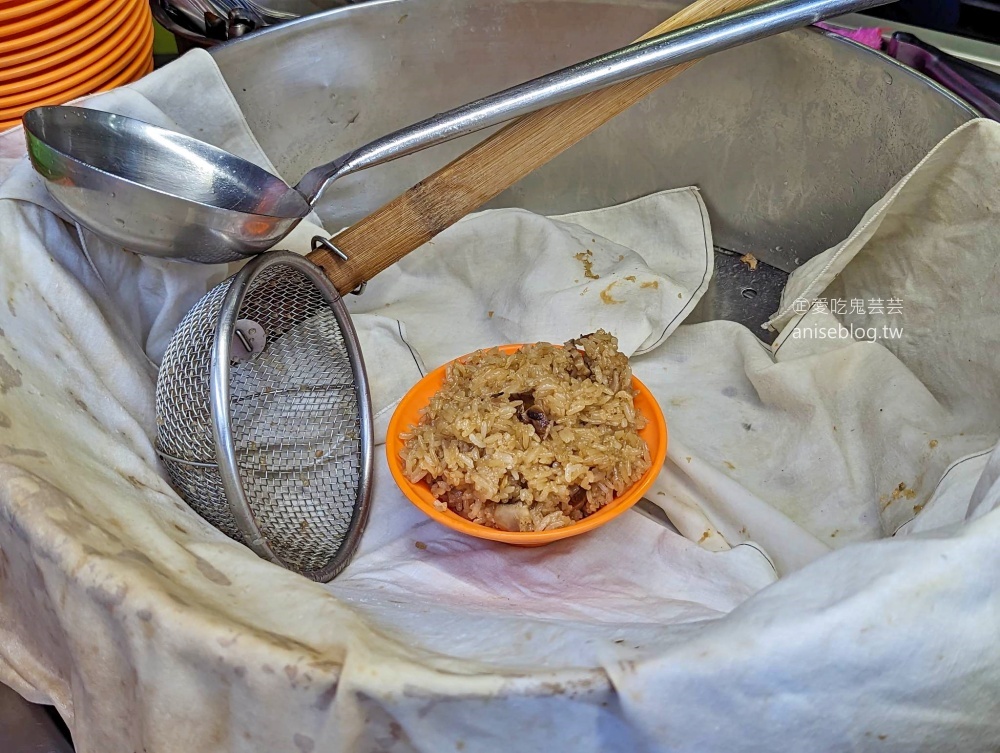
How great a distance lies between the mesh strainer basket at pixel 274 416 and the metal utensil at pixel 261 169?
0.15 feet

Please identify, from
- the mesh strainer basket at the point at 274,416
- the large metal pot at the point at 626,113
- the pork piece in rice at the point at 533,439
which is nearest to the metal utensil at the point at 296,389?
the mesh strainer basket at the point at 274,416

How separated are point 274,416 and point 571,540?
36cm

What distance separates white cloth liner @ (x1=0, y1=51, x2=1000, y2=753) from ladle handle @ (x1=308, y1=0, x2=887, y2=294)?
0.55 ft

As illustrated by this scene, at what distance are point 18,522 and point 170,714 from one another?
0.17 metres

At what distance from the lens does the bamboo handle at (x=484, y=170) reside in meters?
0.98

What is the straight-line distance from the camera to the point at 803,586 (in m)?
0.54

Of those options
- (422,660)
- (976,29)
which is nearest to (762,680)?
(422,660)

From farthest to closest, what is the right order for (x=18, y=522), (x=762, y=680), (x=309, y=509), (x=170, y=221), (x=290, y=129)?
(x=290, y=129) → (x=309, y=509) → (x=170, y=221) → (x=18, y=522) → (x=762, y=680)

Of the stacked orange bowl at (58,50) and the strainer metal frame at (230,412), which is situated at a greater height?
the stacked orange bowl at (58,50)

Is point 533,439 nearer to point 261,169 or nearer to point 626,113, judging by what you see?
point 261,169

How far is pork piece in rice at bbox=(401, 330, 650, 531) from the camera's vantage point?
850mm

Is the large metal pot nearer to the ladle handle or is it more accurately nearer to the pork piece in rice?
the ladle handle

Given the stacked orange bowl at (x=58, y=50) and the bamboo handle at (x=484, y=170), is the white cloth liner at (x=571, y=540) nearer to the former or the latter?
the stacked orange bowl at (x=58, y=50)

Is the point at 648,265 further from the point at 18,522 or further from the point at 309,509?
the point at 18,522
